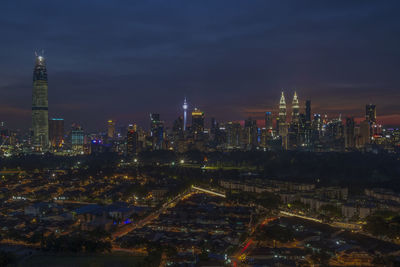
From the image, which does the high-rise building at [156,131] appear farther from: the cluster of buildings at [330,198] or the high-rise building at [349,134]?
the cluster of buildings at [330,198]

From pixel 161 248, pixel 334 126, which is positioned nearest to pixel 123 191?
pixel 161 248

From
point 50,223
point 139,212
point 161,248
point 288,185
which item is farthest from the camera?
point 288,185

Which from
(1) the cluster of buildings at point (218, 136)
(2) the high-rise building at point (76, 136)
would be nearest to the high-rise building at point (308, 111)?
(1) the cluster of buildings at point (218, 136)

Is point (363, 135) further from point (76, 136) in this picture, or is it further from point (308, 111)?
point (76, 136)

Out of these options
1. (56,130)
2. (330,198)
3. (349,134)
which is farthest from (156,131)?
(330,198)

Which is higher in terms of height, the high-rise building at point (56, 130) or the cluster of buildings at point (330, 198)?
the high-rise building at point (56, 130)

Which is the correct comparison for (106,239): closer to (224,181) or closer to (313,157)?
(224,181)

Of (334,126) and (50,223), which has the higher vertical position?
(334,126)
